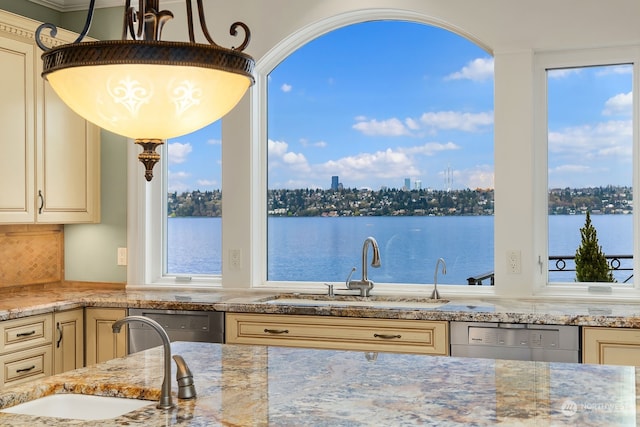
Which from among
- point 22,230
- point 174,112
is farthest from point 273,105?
point 174,112

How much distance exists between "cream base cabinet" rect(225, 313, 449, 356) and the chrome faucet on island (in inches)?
71.0

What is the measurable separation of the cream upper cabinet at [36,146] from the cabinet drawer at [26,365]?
0.74 meters

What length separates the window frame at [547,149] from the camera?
4.00 metres

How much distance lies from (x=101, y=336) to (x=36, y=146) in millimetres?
1149

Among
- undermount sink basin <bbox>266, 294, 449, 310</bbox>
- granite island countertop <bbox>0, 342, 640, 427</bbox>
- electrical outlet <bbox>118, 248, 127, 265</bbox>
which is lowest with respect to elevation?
granite island countertop <bbox>0, 342, 640, 427</bbox>

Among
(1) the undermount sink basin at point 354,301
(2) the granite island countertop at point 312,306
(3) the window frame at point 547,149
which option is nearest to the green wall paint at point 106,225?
(2) the granite island countertop at point 312,306

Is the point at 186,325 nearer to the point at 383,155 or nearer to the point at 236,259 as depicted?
the point at 236,259

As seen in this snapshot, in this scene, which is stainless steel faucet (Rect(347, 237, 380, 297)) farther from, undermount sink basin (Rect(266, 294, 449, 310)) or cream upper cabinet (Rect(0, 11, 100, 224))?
cream upper cabinet (Rect(0, 11, 100, 224))

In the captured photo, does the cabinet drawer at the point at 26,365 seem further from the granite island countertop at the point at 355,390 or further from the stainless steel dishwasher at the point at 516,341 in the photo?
the stainless steel dishwasher at the point at 516,341

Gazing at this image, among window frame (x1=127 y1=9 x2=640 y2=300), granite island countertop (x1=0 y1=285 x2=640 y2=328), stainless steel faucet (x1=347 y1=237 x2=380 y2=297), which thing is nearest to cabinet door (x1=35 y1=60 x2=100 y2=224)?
window frame (x1=127 y1=9 x2=640 y2=300)

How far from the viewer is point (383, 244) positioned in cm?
446

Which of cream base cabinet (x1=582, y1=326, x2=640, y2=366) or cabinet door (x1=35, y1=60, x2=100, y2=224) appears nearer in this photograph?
cream base cabinet (x1=582, y1=326, x2=640, y2=366)

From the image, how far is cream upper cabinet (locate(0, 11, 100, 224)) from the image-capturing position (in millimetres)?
4168

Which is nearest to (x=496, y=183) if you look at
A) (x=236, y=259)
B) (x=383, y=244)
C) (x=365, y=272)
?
(x=383, y=244)
